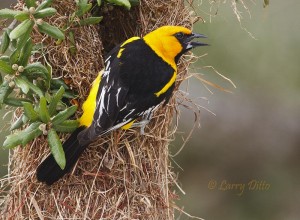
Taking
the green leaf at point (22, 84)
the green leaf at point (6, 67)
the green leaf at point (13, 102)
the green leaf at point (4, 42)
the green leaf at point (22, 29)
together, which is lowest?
the green leaf at point (13, 102)

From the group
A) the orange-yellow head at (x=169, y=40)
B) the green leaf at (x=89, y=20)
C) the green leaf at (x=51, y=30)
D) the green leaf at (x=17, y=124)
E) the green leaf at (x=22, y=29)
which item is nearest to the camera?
the green leaf at (x=22, y=29)

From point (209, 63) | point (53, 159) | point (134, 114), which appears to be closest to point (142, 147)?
point (134, 114)

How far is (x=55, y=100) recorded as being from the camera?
2871 mm

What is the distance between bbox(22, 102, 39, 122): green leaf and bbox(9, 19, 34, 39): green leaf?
24 cm

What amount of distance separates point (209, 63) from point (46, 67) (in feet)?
6.75

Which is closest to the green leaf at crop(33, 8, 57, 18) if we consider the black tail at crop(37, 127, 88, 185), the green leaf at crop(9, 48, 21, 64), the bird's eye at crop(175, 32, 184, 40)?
the green leaf at crop(9, 48, 21, 64)

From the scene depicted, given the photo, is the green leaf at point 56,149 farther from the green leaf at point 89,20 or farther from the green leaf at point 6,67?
the green leaf at point 89,20

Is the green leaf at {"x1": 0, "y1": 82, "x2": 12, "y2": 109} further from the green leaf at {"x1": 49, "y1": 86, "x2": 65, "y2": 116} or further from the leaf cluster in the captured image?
the green leaf at {"x1": 49, "y1": 86, "x2": 65, "y2": 116}

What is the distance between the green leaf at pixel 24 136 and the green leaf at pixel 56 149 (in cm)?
5

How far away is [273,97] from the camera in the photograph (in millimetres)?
5141

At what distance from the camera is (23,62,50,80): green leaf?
289 centimetres

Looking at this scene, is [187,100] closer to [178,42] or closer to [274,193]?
[178,42]

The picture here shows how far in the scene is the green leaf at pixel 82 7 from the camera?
9.95 feet

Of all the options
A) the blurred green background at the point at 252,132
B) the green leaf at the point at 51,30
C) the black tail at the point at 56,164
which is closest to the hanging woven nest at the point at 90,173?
the black tail at the point at 56,164
